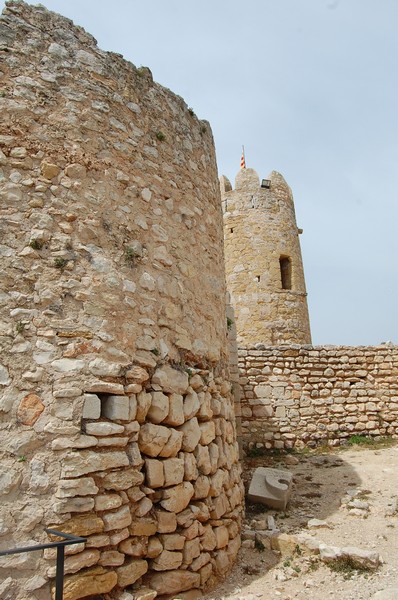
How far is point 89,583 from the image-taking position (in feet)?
9.89

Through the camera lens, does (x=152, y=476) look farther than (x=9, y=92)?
No

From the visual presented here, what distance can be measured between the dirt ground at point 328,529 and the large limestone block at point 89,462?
4.61 feet

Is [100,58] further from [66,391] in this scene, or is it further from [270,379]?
[270,379]

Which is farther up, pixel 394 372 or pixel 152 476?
pixel 394 372

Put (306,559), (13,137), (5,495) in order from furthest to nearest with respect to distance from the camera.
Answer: (306,559)
(13,137)
(5,495)

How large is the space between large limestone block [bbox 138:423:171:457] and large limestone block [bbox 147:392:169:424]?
0.20ft

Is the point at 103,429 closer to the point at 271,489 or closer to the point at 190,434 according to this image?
the point at 190,434

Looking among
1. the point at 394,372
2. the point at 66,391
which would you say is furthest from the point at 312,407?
the point at 66,391

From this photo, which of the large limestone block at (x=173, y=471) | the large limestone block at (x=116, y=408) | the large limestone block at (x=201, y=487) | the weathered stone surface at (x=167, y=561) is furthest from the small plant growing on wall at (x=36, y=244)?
the weathered stone surface at (x=167, y=561)

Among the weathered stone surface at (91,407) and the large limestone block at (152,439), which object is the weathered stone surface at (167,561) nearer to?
the large limestone block at (152,439)

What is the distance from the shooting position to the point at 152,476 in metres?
3.59

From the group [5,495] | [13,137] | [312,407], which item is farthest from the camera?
[312,407]

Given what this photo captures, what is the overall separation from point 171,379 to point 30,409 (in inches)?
47.5

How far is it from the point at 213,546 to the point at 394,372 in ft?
24.3
